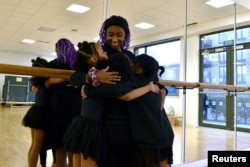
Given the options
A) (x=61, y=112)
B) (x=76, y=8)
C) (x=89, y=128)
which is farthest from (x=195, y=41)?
(x=89, y=128)

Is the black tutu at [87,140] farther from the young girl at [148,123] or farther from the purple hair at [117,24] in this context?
the purple hair at [117,24]

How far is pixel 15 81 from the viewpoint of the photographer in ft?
7.40

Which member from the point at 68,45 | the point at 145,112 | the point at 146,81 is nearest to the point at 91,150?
the point at 145,112

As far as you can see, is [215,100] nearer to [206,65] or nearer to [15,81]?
[206,65]

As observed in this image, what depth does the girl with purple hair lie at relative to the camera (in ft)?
5.01

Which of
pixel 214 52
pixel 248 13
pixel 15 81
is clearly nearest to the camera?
pixel 15 81

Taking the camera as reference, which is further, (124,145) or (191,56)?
(191,56)

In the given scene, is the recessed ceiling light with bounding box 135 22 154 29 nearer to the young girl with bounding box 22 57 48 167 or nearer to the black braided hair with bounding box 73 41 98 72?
the young girl with bounding box 22 57 48 167

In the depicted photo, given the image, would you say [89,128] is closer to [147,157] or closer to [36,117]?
[147,157]

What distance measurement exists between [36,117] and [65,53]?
1.50 ft

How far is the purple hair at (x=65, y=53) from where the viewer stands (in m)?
1.56

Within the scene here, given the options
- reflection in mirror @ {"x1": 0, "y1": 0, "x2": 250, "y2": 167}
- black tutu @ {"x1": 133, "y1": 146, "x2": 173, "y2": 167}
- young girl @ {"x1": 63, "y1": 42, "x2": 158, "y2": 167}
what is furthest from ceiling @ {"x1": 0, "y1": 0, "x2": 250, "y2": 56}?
black tutu @ {"x1": 133, "y1": 146, "x2": 173, "y2": 167}

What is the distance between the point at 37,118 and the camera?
5.03 ft

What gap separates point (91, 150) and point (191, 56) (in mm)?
6161
